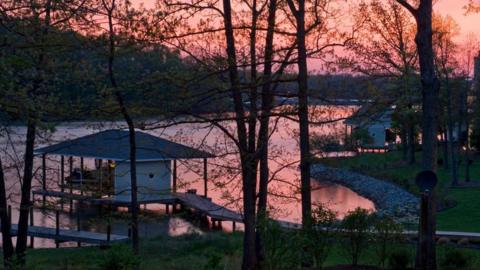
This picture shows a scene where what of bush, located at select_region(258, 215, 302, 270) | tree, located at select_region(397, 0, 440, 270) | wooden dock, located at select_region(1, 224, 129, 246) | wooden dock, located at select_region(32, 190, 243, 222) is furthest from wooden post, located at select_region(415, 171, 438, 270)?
wooden dock, located at select_region(32, 190, 243, 222)

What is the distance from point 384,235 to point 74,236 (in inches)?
643

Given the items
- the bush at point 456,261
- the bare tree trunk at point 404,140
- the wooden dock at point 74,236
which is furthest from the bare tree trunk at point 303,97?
the bare tree trunk at point 404,140

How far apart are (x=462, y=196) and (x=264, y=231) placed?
2261 cm

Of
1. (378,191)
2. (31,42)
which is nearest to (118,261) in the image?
(31,42)

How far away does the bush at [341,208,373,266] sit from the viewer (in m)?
9.28

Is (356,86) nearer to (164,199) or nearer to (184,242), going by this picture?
(184,242)

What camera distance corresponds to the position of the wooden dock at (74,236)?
2267cm

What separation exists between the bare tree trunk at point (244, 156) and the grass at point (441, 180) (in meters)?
1.22

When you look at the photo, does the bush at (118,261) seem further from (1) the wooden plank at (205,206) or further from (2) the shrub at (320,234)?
(1) the wooden plank at (205,206)

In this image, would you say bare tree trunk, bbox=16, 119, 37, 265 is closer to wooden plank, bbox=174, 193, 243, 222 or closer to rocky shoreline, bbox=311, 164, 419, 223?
wooden plank, bbox=174, 193, 243, 222

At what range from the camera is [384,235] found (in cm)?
965

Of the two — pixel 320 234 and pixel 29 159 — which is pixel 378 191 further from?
pixel 320 234

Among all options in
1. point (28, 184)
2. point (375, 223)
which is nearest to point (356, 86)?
point (375, 223)

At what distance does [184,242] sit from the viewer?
19.4 meters
